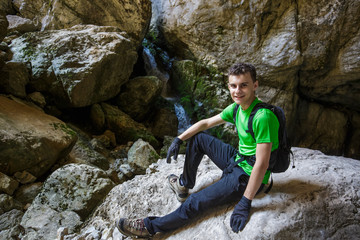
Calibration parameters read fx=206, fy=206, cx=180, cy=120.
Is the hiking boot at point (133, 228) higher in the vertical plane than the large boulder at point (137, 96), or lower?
lower

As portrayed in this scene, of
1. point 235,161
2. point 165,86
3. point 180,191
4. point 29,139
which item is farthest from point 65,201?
point 165,86

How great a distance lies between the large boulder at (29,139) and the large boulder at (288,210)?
2.02m

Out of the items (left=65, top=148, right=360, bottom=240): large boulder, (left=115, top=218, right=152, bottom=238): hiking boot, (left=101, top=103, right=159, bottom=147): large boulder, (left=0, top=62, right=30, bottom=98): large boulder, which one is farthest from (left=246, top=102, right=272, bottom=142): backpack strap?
(left=0, top=62, right=30, bottom=98): large boulder

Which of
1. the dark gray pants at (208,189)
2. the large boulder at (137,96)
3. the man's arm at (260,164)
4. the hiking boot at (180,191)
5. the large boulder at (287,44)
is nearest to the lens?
the man's arm at (260,164)

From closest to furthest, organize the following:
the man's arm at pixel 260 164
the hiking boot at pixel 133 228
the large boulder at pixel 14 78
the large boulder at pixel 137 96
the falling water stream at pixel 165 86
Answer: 1. the man's arm at pixel 260 164
2. the hiking boot at pixel 133 228
3. the large boulder at pixel 14 78
4. the large boulder at pixel 137 96
5. the falling water stream at pixel 165 86

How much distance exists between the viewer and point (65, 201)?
3312 mm

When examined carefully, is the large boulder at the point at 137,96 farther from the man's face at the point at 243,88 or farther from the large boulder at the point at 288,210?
the man's face at the point at 243,88

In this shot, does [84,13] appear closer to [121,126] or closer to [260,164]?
[121,126]

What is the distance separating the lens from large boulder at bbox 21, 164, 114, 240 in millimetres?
2913

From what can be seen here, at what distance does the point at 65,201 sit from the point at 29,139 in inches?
64.7

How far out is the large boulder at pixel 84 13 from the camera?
730 cm

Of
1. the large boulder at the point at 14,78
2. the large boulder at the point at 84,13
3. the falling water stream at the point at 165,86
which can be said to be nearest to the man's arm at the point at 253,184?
the large boulder at the point at 14,78

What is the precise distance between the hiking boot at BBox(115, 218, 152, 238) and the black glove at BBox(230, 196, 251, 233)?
3.22 ft

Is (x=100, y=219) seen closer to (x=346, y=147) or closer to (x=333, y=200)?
(x=333, y=200)
